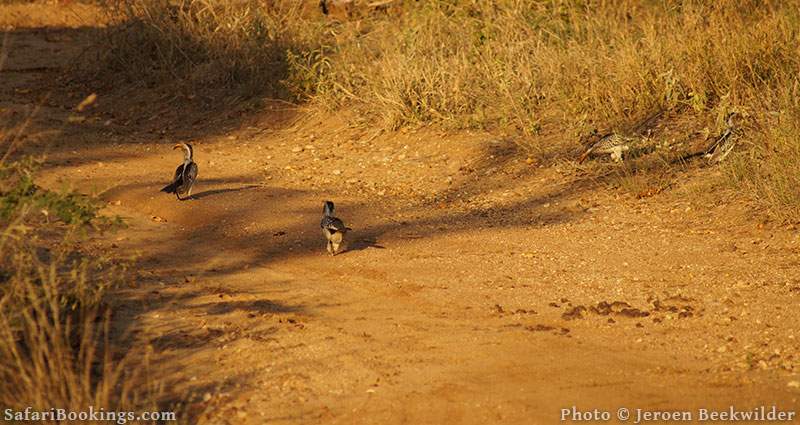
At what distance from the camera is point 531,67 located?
11617mm

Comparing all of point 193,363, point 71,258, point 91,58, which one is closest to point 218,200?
point 71,258

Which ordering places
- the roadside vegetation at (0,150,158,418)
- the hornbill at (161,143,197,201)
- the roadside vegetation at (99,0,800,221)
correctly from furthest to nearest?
the roadside vegetation at (99,0,800,221) < the hornbill at (161,143,197,201) < the roadside vegetation at (0,150,158,418)

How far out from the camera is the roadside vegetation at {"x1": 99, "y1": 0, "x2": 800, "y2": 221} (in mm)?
9845

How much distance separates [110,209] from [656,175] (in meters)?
4.45

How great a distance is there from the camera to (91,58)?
15273 millimetres

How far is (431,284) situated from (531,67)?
4801 millimetres

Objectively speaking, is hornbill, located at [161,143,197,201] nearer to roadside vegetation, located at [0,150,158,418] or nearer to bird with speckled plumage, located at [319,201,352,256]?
bird with speckled plumage, located at [319,201,352,256]

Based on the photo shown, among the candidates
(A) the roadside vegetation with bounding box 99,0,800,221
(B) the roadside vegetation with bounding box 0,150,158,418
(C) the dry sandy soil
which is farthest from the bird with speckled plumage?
(A) the roadside vegetation with bounding box 99,0,800,221

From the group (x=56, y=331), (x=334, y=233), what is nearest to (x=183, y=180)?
(x=334, y=233)

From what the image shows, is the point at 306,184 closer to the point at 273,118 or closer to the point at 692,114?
the point at 273,118

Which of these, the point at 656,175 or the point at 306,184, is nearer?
the point at 656,175

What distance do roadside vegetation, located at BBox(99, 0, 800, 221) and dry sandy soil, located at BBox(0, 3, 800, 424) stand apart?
369 millimetres

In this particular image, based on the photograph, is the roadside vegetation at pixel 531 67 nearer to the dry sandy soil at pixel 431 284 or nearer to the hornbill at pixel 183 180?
the dry sandy soil at pixel 431 284

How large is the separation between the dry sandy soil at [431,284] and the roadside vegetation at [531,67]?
0.37 metres
